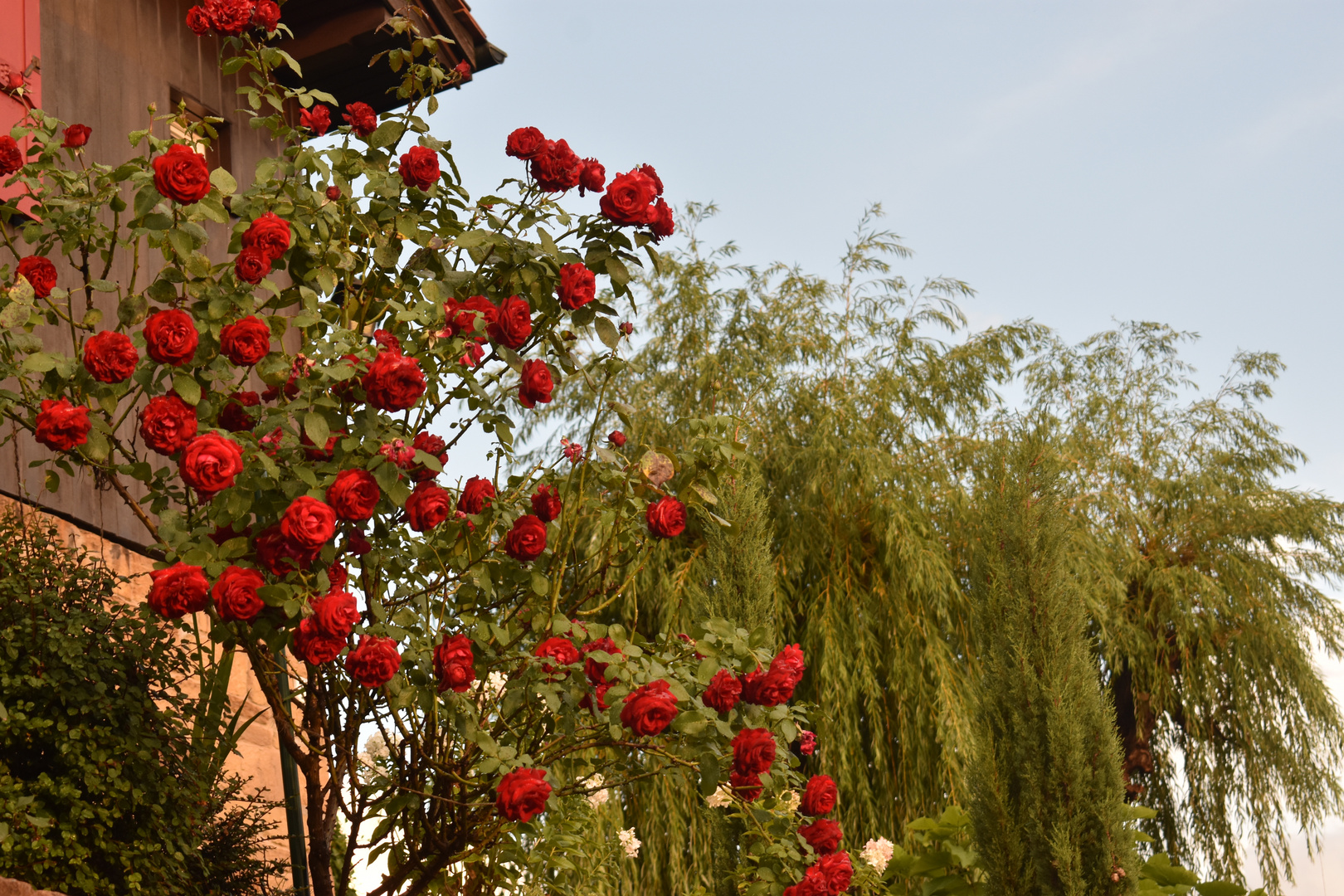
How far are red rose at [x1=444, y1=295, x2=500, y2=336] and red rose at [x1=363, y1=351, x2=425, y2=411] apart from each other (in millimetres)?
Result: 188

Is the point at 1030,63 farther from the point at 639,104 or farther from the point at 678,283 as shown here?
the point at 678,283

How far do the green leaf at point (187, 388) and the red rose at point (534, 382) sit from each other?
24.1 inches

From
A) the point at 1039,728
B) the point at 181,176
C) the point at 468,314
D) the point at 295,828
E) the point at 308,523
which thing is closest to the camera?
the point at 308,523

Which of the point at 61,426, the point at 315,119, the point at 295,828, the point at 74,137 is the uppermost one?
the point at 315,119

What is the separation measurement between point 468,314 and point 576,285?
0.23 m

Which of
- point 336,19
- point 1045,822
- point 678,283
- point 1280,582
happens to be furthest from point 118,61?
point 1280,582

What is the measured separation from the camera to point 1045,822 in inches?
165

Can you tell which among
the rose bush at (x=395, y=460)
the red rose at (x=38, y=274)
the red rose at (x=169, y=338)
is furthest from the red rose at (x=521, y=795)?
the red rose at (x=38, y=274)

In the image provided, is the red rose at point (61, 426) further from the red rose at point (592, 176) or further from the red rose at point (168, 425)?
the red rose at point (592, 176)

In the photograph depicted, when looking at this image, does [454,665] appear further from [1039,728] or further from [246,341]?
[1039,728]

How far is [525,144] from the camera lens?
7.62 ft

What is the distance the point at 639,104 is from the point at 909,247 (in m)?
4.66

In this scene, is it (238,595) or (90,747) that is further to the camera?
(90,747)

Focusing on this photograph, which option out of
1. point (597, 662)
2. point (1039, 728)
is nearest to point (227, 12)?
point (597, 662)
